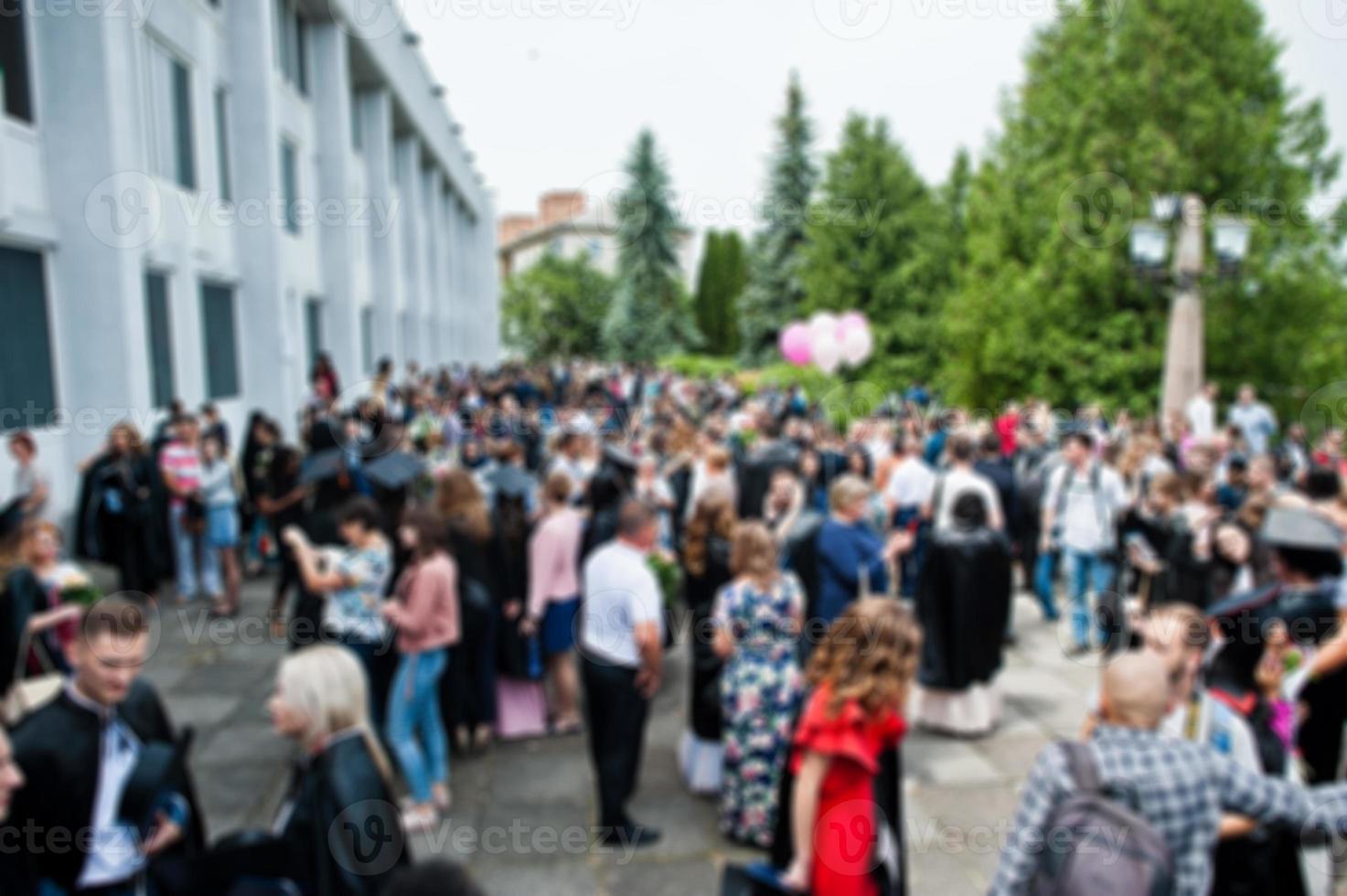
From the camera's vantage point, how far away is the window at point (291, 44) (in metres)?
18.5

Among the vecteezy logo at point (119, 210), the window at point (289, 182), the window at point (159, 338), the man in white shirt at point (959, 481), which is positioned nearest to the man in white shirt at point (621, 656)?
the man in white shirt at point (959, 481)

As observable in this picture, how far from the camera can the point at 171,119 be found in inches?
527

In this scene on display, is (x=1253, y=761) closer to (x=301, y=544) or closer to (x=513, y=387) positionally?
(x=301, y=544)

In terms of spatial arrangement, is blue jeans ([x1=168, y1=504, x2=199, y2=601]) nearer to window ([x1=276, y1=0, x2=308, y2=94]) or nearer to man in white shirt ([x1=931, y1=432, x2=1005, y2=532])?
man in white shirt ([x1=931, y1=432, x2=1005, y2=532])

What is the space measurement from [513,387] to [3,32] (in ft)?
38.5

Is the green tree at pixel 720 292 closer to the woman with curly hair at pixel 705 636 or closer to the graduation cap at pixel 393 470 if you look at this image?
the graduation cap at pixel 393 470

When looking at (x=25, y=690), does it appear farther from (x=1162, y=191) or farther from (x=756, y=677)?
(x=1162, y=191)

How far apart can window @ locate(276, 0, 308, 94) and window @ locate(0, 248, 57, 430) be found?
952 cm

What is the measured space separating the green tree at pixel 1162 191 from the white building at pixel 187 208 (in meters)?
16.5

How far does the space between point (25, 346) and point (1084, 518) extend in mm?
11171

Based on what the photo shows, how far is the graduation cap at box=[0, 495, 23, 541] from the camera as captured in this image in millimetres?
4875

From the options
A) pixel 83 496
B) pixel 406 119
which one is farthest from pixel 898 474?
pixel 406 119

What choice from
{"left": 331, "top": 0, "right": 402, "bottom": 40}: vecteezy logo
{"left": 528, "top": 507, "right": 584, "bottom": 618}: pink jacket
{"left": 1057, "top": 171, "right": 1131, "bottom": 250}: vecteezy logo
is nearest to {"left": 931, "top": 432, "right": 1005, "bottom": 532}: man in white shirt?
{"left": 528, "top": 507, "right": 584, "bottom": 618}: pink jacket

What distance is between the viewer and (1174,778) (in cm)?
270
